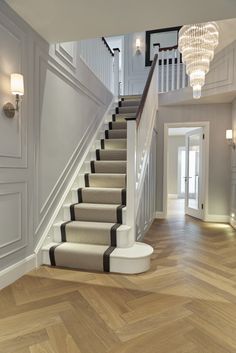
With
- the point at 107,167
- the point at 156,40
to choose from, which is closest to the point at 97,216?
Result: the point at 107,167

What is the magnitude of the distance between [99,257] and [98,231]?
1.20ft

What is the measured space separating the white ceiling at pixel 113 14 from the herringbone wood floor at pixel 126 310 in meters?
2.42

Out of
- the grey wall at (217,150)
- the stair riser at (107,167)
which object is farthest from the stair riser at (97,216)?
the grey wall at (217,150)

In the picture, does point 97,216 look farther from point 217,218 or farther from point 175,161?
point 175,161

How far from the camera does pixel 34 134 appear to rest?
2701mm

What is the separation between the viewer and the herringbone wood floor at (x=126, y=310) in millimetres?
1546

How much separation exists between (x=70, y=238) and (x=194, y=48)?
114 inches

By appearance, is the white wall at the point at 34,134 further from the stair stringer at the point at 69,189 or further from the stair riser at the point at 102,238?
the stair riser at the point at 102,238

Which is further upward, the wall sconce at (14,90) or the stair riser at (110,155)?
the wall sconce at (14,90)

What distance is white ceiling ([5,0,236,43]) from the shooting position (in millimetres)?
2150

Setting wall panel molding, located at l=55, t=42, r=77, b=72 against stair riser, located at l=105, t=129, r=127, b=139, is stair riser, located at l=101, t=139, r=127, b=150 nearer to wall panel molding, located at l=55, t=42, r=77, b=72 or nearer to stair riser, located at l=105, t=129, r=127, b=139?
stair riser, located at l=105, t=129, r=127, b=139

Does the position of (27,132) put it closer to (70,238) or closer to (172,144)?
(70,238)

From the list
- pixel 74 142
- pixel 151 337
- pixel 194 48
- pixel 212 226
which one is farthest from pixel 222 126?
pixel 151 337

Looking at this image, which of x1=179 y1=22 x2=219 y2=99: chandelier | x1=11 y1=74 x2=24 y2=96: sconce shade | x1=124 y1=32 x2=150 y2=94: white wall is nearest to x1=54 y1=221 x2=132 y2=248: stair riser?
x1=11 y1=74 x2=24 y2=96: sconce shade
